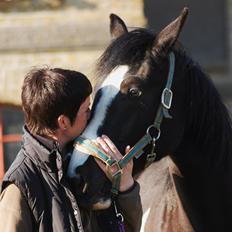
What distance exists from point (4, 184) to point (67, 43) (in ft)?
13.5

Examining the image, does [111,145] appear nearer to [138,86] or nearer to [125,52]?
[138,86]

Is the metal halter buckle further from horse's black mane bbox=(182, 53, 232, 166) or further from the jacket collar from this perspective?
the jacket collar

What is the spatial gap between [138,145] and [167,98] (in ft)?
0.80

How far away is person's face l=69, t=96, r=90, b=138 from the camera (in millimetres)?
2840

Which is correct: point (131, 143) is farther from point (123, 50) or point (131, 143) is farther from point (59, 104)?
point (59, 104)

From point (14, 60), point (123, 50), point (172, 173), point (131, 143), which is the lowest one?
point (14, 60)

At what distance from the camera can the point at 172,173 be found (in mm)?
3662

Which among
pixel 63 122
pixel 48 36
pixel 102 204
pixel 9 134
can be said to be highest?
pixel 63 122

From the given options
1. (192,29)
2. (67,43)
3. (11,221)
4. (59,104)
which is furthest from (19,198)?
(192,29)

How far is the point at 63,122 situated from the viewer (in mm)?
2775

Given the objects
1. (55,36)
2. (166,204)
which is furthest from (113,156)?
(55,36)

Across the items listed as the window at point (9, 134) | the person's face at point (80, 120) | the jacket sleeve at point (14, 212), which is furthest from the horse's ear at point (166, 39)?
the window at point (9, 134)

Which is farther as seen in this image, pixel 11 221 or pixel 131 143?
pixel 131 143

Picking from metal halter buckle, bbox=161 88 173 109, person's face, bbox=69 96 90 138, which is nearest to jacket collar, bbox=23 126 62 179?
person's face, bbox=69 96 90 138
